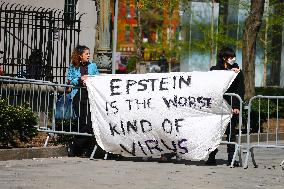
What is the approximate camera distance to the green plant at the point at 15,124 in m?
13.0

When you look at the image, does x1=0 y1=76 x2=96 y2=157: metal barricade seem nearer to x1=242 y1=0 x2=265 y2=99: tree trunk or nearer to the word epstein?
the word epstein

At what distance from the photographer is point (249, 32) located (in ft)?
78.9

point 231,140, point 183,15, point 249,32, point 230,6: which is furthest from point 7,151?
point 183,15

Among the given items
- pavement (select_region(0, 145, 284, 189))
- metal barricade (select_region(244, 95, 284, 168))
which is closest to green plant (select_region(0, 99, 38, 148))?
pavement (select_region(0, 145, 284, 189))

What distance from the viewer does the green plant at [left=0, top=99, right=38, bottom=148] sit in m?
13.0

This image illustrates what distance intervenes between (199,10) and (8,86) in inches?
1390

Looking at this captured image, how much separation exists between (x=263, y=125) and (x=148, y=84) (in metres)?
5.80

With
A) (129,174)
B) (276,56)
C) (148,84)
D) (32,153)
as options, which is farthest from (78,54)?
(276,56)

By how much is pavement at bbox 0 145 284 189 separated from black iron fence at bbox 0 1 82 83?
5620mm

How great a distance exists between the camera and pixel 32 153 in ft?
43.7

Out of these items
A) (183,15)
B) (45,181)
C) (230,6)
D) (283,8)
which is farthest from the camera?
(183,15)

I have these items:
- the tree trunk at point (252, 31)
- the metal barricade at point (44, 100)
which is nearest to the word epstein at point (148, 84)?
the metal barricade at point (44, 100)

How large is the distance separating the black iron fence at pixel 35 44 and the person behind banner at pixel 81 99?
4367 millimetres

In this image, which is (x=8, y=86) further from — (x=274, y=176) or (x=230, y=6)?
(x=230, y=6)
